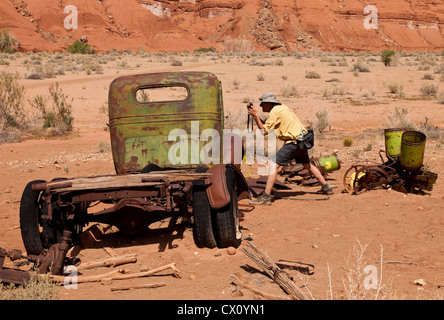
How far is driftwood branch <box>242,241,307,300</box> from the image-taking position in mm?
3727

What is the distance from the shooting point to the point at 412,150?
6.93m

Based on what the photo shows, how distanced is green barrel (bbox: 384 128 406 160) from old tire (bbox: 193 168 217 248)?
3.92 meters

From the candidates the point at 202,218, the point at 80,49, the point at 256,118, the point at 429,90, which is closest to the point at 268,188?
the point at 256,118

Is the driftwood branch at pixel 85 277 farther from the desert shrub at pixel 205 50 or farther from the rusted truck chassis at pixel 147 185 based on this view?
the desert shrub at pixel 205 50

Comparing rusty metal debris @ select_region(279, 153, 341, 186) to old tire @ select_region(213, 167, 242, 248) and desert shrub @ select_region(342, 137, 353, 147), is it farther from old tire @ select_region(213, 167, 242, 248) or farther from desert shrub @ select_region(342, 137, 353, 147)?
old tire @ select_region(213, 167, 242, 248)

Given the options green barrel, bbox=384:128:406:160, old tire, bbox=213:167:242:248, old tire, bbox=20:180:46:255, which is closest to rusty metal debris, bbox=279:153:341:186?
green barrel, bbox=384:128:406:160

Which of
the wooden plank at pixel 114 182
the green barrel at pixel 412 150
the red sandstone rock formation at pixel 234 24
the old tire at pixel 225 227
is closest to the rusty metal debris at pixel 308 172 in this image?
the green barrel at pixel 412 150

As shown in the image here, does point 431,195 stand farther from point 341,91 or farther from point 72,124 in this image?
point 341,91

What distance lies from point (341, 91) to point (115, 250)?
59.7ft

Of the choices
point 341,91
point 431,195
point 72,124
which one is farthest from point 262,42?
point 431,195

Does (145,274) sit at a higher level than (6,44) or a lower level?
lower

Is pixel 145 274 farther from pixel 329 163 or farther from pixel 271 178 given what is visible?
pixel 329 163

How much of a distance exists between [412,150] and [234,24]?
71.6 metres
